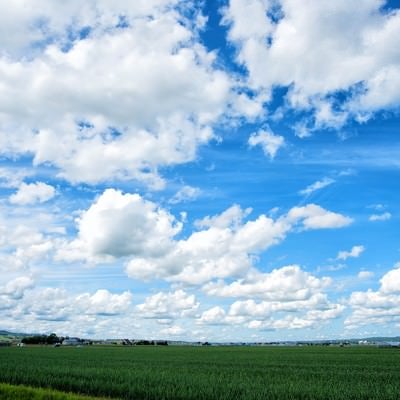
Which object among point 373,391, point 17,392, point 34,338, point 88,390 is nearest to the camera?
point 17,392

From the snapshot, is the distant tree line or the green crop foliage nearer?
the green crop foliage

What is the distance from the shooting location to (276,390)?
25062 millimetres

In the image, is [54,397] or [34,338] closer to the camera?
[54,397]

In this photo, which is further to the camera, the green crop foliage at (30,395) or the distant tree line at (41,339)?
the distant tree line at (41,339)

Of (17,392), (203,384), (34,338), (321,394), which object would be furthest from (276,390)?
(34,338)

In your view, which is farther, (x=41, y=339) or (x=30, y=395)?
(x=41, y=339)

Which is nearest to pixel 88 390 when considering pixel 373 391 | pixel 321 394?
pixel 321 394

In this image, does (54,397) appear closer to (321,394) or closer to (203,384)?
(203,384)

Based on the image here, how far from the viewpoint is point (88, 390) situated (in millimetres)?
27641

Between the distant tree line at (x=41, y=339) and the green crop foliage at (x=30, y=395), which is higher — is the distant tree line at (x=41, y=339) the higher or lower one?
the higher one

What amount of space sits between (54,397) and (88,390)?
5375 millimetres

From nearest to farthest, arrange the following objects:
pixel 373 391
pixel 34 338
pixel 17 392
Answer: pixel 17 392
pixel 373 391
pixel 34 338

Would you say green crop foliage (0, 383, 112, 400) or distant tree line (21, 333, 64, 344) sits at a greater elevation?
distant tree line (21, 333, 64, 344)

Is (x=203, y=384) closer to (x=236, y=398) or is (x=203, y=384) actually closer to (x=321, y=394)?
(x=236, y=398)
